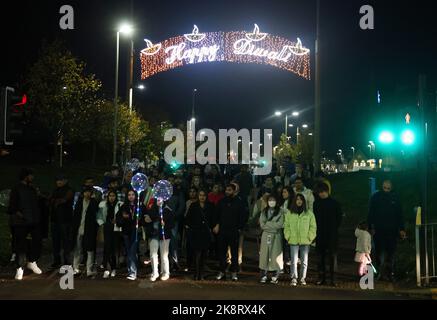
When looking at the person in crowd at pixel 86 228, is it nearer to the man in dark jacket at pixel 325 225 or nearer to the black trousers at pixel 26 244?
the black trousers at pixel 26 244

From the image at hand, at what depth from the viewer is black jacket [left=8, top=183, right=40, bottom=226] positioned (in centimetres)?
1127

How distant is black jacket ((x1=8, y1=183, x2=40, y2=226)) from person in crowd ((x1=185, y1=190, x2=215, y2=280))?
116 inches

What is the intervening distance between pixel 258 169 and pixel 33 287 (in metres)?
16.1

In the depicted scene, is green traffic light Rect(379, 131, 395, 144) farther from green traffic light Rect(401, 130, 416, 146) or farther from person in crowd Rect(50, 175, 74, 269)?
person in crowd Rect(50, 175, 74, 269)

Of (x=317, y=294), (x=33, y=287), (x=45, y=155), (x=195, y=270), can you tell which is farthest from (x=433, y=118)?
(x=45, y=155)

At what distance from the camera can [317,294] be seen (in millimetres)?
9906

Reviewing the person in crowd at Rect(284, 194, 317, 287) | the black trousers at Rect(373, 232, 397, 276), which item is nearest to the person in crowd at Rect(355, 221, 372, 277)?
the black trousers at Rect(373, 232, 397, 276)

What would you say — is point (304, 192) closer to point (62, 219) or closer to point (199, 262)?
point (199, 262)

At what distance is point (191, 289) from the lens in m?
10.3

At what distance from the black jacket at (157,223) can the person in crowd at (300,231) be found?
2.22 meters

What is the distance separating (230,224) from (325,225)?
1.83 m

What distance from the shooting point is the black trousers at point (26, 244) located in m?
11.3

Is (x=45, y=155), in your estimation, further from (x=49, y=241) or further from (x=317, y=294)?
(x=317, y=294)

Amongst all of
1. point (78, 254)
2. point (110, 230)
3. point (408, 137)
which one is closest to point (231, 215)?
point (110, 230)
